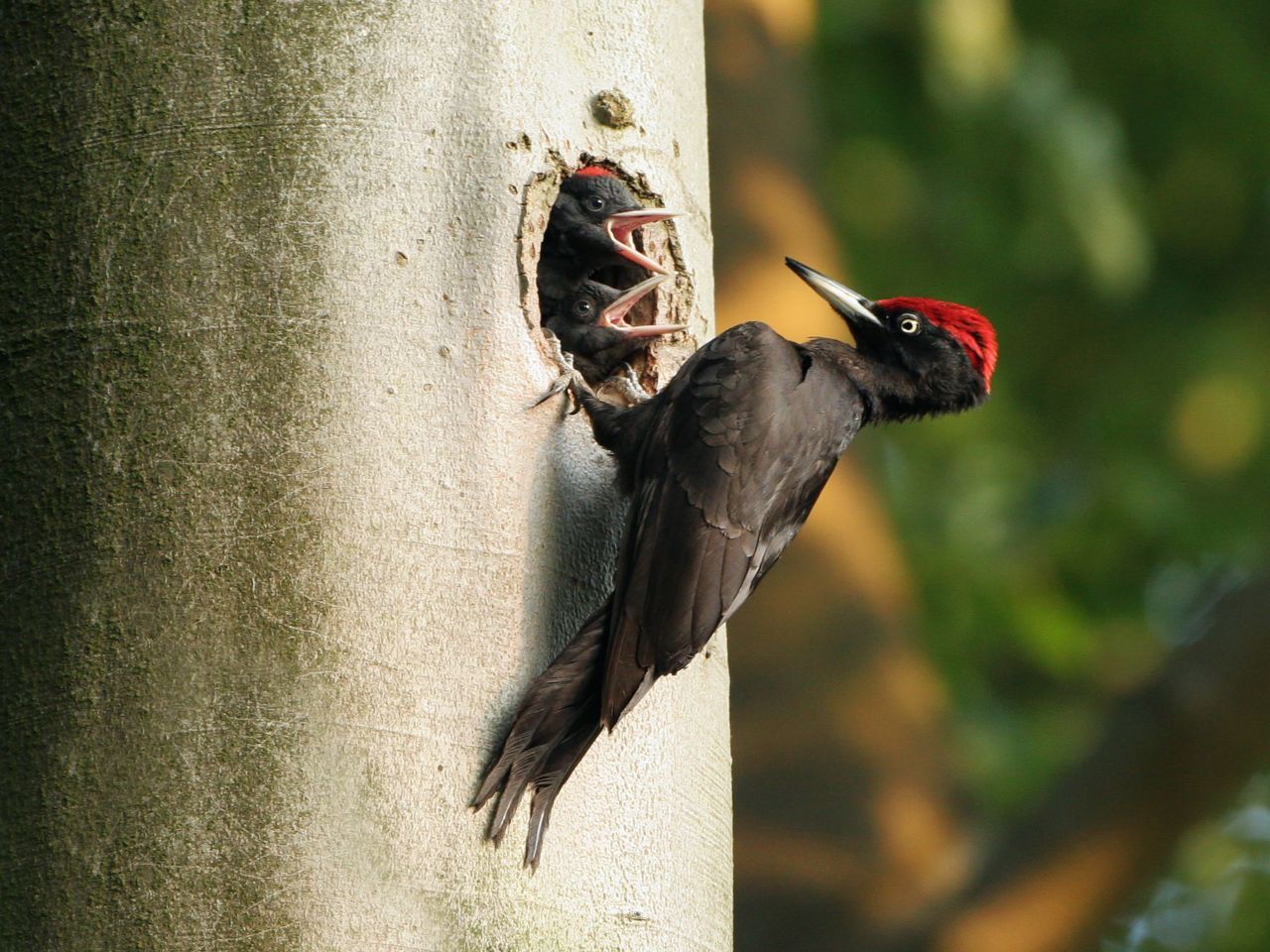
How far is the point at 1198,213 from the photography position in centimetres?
745

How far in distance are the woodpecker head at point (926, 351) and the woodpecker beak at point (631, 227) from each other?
0.48m

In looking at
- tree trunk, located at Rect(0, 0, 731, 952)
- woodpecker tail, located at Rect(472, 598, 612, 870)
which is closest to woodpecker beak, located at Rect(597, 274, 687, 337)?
tree trunk, located at Rect(0, 0, 731, 952)

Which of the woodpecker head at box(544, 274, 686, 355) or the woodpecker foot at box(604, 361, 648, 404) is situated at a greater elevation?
the woodpecker head at box(544, 274, 686, 355)

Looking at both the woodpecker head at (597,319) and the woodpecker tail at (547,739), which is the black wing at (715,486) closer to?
the woodpecker tail at (547,739)

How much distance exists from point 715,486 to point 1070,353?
4578 millimetres

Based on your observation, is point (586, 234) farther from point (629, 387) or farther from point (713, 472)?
point (713, 472)

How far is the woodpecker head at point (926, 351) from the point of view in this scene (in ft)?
14.4

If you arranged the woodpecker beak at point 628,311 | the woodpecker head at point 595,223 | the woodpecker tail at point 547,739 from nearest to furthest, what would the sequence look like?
the woodpecker tail at point 547,739 < the woodpecker beak at point 628,311 < the woodpecker head at point 595,223

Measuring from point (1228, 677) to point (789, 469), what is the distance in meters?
1.53

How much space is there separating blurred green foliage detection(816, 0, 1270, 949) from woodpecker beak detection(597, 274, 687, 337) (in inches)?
106

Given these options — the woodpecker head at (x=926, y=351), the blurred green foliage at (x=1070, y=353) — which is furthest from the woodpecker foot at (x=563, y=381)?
the blurred green foliage at (x=1070, y=353)

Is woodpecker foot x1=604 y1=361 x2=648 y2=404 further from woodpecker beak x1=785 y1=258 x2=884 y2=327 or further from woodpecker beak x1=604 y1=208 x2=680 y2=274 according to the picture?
woodpecker beak x1=785 y1=258 x2=884 y2=327

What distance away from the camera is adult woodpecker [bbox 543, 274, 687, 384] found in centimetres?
401

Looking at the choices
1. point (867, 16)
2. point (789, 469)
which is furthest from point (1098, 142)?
point (789, 469)
